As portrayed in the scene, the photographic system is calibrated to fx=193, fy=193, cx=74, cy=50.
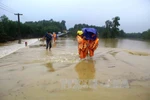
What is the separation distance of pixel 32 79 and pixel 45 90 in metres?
1.25

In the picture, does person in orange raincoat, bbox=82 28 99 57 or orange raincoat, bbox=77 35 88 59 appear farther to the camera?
person in orange raincoat, bbox=82 28 99 57

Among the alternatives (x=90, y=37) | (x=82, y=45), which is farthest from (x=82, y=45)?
(x=90, y=37)

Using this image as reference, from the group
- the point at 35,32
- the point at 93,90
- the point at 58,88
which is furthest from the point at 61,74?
the point at 35,32

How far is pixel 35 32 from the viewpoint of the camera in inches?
2628

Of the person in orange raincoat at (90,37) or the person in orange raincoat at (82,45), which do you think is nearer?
the person in orange raincoat at (82,45)

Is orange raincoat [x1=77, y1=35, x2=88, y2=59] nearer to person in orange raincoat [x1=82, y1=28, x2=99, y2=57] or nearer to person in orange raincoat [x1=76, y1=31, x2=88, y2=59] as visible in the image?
person in orange raincoat [x1=76, y1=31, x2=88, y2=59]

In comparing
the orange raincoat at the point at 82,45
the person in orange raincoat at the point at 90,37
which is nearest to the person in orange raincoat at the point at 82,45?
the orange raincoat at the point at 82,45

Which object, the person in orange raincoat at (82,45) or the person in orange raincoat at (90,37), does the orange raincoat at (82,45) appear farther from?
the person in orange raincoat at (90,37)

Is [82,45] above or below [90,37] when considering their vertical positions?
below

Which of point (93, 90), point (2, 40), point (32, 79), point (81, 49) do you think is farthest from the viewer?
point (2, 40)

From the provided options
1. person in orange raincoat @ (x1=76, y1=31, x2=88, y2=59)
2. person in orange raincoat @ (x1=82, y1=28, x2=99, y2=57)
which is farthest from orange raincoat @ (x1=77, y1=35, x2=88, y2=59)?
person in orange raincoat @ (x1=82, y1=28, x2=99, y2=57)

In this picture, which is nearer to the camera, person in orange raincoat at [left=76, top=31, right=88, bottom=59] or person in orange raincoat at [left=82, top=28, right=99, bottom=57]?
person in orange raincoat at [left=76, top=31, right=88, bottom=59]

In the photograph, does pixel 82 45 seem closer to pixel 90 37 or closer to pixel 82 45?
pixel 82 45

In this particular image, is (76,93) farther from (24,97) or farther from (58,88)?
(24,97)
